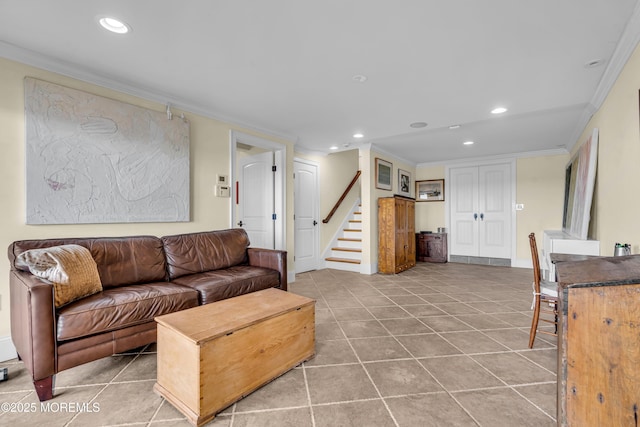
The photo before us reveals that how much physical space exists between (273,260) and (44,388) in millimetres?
1874

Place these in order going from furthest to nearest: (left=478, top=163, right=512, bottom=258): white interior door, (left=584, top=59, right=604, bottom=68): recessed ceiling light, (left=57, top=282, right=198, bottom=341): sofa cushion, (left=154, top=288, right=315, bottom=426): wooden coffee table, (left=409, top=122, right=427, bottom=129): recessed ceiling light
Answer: (left=478, top=163, right=512, bottom=258): white interior door → (left=409, top=122, right=427, bottom=129): recessed ceiling light → (left=584, top=59, right=604, bottom=68): recessed ceiling light → (left=57, top=282, right=198, bottom=341): sofa cushion → (left=154, top=288, right=315, bottom=426): wooden coffee table

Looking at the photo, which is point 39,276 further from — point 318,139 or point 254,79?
point 318,139

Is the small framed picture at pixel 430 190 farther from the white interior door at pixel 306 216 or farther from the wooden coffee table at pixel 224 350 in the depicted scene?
the wooden coffee table at pixel 224 350

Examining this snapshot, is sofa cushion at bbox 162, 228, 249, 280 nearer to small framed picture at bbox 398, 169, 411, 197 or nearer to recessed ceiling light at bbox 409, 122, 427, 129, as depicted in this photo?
recessed ceiling light at bbox 409, 122, 427, 129

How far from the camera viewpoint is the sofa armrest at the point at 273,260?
306cm

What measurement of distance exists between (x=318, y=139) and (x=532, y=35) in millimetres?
3119

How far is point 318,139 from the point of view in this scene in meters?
4.74

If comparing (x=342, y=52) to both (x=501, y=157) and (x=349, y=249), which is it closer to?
(x=349, y=249)

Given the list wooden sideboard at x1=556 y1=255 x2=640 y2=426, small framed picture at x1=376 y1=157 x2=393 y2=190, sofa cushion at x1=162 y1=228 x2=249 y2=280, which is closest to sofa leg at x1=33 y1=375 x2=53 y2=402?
sofa cushion at x1=162 y1=228 x2=249 y2=280

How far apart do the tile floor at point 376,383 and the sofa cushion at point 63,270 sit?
1.82 ft

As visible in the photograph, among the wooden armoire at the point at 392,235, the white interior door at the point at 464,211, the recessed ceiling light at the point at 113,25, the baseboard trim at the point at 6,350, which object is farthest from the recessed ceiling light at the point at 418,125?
the baseboard trim at the point at 6,350

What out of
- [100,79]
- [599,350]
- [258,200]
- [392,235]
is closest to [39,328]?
[100,79]

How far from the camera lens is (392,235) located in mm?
5051

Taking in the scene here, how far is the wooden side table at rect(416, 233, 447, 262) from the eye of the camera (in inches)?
249
